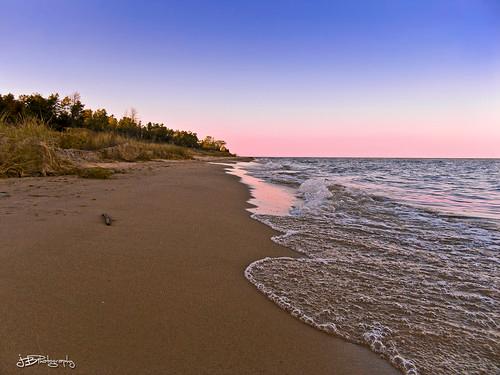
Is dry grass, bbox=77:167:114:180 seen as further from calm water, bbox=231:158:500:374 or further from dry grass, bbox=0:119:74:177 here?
calm water, bbox=231:158:500:374

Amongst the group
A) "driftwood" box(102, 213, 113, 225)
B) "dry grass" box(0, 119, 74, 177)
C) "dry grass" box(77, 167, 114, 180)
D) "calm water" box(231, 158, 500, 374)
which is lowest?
"calm water" box(231, 158, 500, 374)

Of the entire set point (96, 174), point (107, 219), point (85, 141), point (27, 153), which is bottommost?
point (107, 219)

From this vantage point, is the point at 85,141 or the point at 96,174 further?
the point at 85,141

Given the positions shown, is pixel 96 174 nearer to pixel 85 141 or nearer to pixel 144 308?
pixel 144 308

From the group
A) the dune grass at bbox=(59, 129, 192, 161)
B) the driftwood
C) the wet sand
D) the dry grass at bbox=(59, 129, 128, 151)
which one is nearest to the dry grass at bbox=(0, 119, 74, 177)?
the wet sand

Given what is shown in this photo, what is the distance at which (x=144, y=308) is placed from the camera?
1793mm

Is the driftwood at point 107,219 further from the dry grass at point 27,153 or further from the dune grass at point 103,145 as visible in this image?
the dune grass at point 103,145

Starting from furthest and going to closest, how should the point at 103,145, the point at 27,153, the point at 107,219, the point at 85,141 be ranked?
the point at 103,145 < the point at 85,141 < the point at 27,153 < the point at 107,219

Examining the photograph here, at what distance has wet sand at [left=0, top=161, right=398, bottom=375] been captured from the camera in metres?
1.39

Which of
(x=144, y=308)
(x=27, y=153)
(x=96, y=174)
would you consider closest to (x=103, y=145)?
(x=27, y=153)

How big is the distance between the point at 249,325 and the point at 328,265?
53.2 inches

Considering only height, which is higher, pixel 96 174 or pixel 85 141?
pixel 85 141

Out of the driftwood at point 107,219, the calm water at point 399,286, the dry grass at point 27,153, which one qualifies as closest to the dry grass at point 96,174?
the dry grass at point 27,153

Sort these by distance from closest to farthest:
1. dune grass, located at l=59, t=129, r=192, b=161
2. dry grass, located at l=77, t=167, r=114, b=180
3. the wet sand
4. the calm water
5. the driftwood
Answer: the wet sand < the calm water < the driftwood < dry grass, located at l=77, t=167, r=114, b=180 < dune grass, located at l=59, t=129, r=192, b=161
